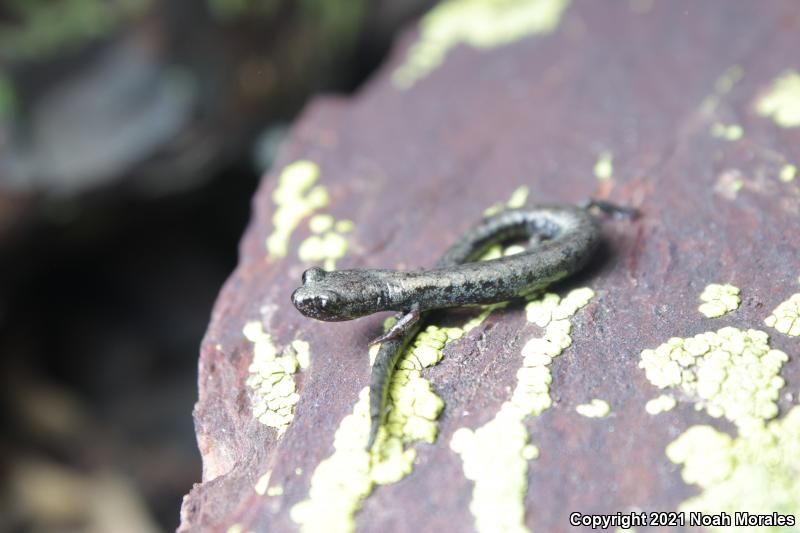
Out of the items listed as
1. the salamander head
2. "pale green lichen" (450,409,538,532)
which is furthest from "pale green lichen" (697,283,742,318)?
the salamander head

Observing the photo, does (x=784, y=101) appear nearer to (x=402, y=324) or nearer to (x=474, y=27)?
(x=474, y=27)

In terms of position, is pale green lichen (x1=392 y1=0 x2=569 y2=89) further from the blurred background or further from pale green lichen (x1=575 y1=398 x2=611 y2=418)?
pale green lichen (x1=575 y1=398 x2=611 y2=418)

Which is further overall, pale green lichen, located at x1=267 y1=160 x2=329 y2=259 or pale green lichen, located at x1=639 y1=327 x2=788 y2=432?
pale green lichen, located at x1=267 y1=160 x2=329 y2=259

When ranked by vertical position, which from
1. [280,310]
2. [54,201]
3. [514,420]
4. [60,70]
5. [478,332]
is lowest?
[514,420]

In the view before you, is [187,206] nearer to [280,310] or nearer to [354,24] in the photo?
[354,24]

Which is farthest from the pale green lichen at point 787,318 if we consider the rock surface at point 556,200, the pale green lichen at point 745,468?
the pale green lichen at point 745,468

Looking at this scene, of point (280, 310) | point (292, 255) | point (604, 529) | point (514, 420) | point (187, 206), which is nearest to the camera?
point (604, 529)

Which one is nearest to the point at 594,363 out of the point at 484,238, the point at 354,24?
the point at 484,238
